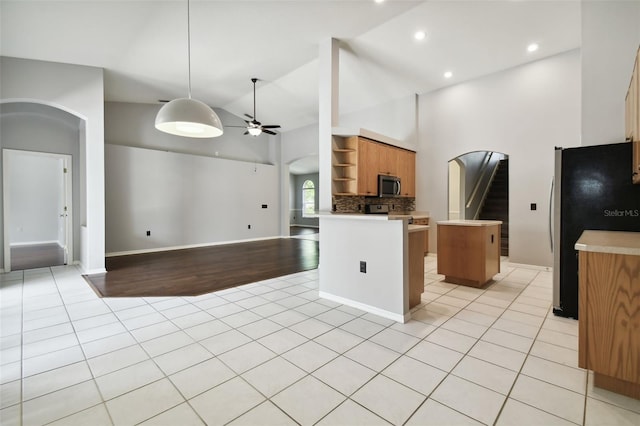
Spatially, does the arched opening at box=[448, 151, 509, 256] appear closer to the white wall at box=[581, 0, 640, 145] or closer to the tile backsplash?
the tile backsplash

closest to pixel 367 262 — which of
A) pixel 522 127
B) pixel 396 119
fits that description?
pixel 522 127

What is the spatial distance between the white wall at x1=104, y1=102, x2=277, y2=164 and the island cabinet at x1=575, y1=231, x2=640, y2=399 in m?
8.04

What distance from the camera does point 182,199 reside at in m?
7.32

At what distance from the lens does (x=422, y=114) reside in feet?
20.3

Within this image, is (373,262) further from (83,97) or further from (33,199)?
(33,199)

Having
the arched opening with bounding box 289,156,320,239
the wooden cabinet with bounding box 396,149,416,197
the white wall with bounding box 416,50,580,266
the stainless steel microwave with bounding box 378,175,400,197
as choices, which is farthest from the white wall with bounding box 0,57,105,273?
the arched opening with bounding box 289,156,320,239

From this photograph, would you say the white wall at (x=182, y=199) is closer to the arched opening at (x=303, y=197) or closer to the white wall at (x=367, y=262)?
the arched opening at (x=303, y=197)

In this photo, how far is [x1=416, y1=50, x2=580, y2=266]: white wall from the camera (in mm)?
4523

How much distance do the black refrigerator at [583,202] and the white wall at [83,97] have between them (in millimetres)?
6394

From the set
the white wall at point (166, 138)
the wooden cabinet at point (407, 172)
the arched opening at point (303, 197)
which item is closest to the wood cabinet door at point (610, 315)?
the wooden cabinet at point (407, 172)

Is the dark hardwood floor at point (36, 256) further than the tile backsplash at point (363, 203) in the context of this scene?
No

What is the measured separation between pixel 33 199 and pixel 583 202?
454 inches

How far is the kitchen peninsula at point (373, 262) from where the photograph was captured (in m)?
2.74

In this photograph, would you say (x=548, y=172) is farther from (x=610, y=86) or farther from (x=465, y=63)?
(x=465, y=63)
